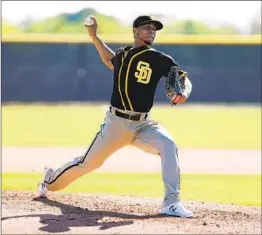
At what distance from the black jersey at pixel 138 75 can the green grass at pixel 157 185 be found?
2.38m

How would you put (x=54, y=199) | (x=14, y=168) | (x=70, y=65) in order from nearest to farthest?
(x=54, y=199), (x=14, y=168), (x=70, y=65)

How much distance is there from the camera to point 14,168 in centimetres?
975

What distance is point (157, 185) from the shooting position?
8.62 metres

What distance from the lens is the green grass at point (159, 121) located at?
14.3 metres

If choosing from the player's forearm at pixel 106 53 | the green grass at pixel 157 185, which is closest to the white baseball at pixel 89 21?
the player's forearm at pixel 106 53

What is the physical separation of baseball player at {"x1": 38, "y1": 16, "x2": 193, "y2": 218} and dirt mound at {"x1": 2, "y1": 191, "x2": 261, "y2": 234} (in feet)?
1.02

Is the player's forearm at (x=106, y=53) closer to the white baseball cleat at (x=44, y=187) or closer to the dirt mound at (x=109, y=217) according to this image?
the white baseball cleat at (x=44, y=187)

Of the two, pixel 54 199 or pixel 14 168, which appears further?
pixel 14 168

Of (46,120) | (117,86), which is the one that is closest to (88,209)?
(117,86)

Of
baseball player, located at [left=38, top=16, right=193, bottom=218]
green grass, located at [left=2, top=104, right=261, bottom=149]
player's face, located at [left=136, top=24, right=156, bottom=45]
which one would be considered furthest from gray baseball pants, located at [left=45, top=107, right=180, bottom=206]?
green grass, located at [left=2, top=104, right=261, bottom=149]

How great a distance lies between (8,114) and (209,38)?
8781 mm

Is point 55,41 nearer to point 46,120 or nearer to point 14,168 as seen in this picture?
point 46,120

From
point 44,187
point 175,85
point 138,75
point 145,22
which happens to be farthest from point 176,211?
point 145,22

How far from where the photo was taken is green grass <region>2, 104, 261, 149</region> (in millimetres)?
14266
